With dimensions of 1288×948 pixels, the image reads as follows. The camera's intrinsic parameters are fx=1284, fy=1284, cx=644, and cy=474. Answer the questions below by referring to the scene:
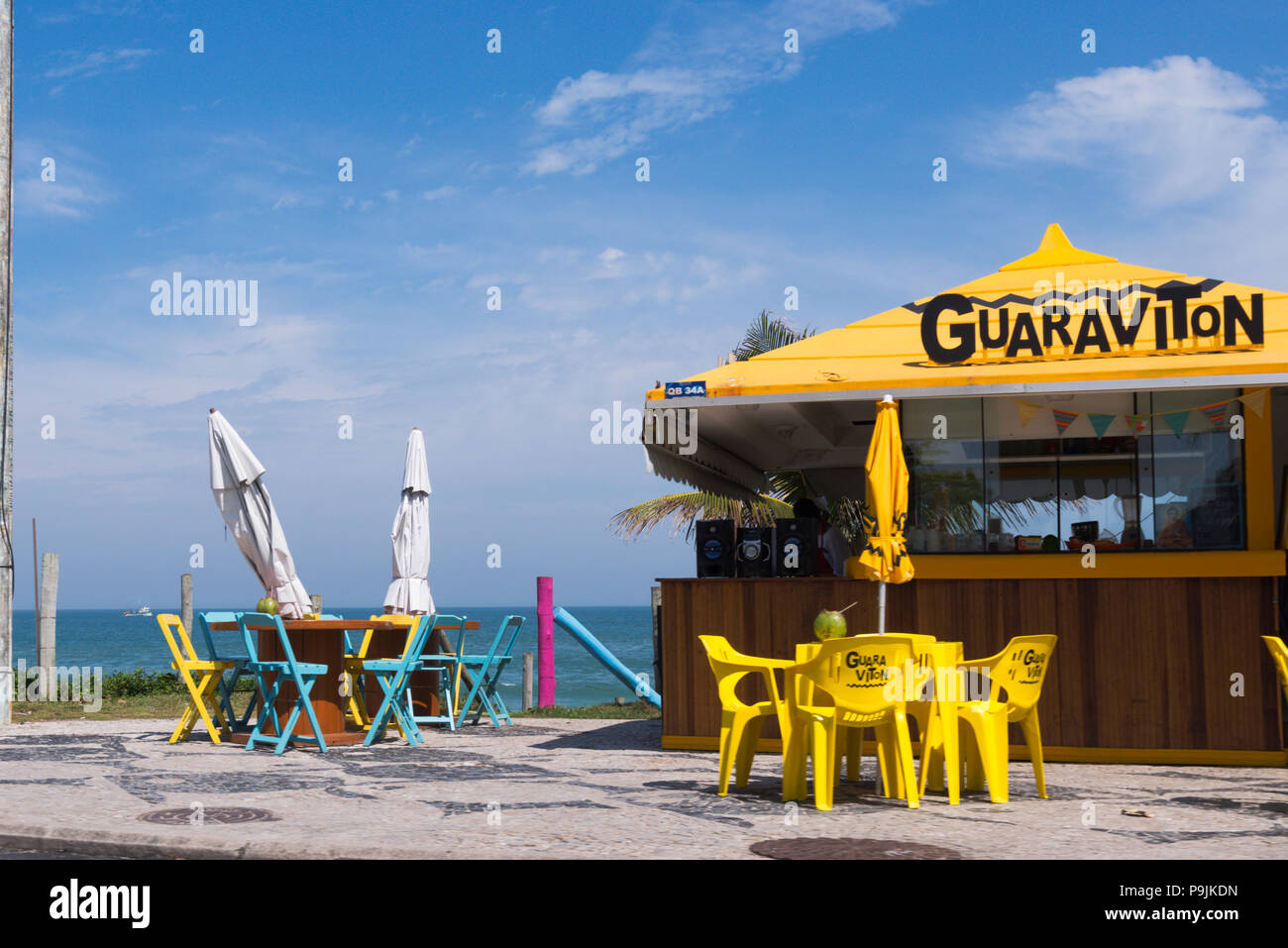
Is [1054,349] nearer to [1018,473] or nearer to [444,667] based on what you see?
[1018,473]

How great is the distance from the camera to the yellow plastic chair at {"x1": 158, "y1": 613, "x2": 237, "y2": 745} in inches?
386

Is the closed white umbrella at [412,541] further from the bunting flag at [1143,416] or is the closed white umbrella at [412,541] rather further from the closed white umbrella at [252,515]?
the bunting flag at [1143,416]

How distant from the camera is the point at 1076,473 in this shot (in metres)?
9.55

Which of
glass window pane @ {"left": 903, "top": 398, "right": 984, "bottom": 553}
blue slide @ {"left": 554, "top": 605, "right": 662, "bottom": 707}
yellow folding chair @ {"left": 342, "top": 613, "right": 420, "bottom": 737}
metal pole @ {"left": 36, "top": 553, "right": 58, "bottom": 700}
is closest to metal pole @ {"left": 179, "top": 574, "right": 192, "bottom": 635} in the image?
metal pole @ {"left": 36, "top": 553, "right": 58, "bottom": 700}

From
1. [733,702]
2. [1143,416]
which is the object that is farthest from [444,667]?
[1143,416]

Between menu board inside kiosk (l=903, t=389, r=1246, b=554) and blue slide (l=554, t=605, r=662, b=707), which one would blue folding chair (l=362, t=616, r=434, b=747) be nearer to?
menu board inside kiosk (l=903, t=389, r=1246, b=554)

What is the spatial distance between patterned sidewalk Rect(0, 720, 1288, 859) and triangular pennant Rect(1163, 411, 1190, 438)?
2408mm

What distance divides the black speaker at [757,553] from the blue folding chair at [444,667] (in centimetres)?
265

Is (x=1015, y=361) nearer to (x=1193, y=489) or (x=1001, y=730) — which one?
(x=1193, y=489)

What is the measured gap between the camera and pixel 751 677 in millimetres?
9719

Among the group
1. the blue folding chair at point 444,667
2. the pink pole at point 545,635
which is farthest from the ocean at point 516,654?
the blue folding chair at point 444,667

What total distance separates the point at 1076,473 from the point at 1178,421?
31.5 inches
